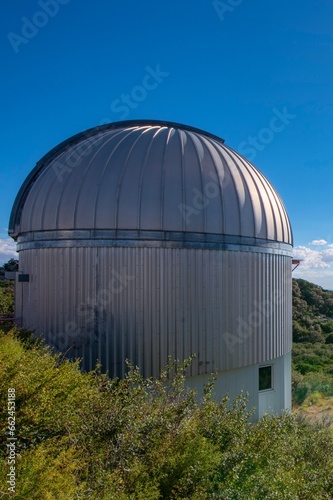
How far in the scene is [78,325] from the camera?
350 inches

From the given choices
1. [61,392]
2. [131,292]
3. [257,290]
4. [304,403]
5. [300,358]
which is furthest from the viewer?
[300,358]

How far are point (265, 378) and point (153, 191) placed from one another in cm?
650

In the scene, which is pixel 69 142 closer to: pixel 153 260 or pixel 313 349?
pixel 153 260

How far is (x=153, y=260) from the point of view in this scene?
28.6ft

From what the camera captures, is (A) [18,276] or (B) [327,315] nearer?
(A) [18,276]

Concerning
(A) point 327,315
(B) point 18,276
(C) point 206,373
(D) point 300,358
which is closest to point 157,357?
(C) point 206,373

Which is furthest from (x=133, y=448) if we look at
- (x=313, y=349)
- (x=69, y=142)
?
(x=313, y=349)

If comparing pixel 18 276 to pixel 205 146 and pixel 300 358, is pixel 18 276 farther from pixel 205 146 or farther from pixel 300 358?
pixel 300 358

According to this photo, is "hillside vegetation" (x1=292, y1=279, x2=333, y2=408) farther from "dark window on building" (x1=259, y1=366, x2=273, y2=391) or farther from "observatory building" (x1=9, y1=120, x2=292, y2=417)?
"observatory building" (x1=9, y1=120, x2=292, y2=417)

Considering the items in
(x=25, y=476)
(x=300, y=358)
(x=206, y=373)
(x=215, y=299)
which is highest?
(x=215, y=299)

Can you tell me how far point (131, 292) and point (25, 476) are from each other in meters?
5.37
